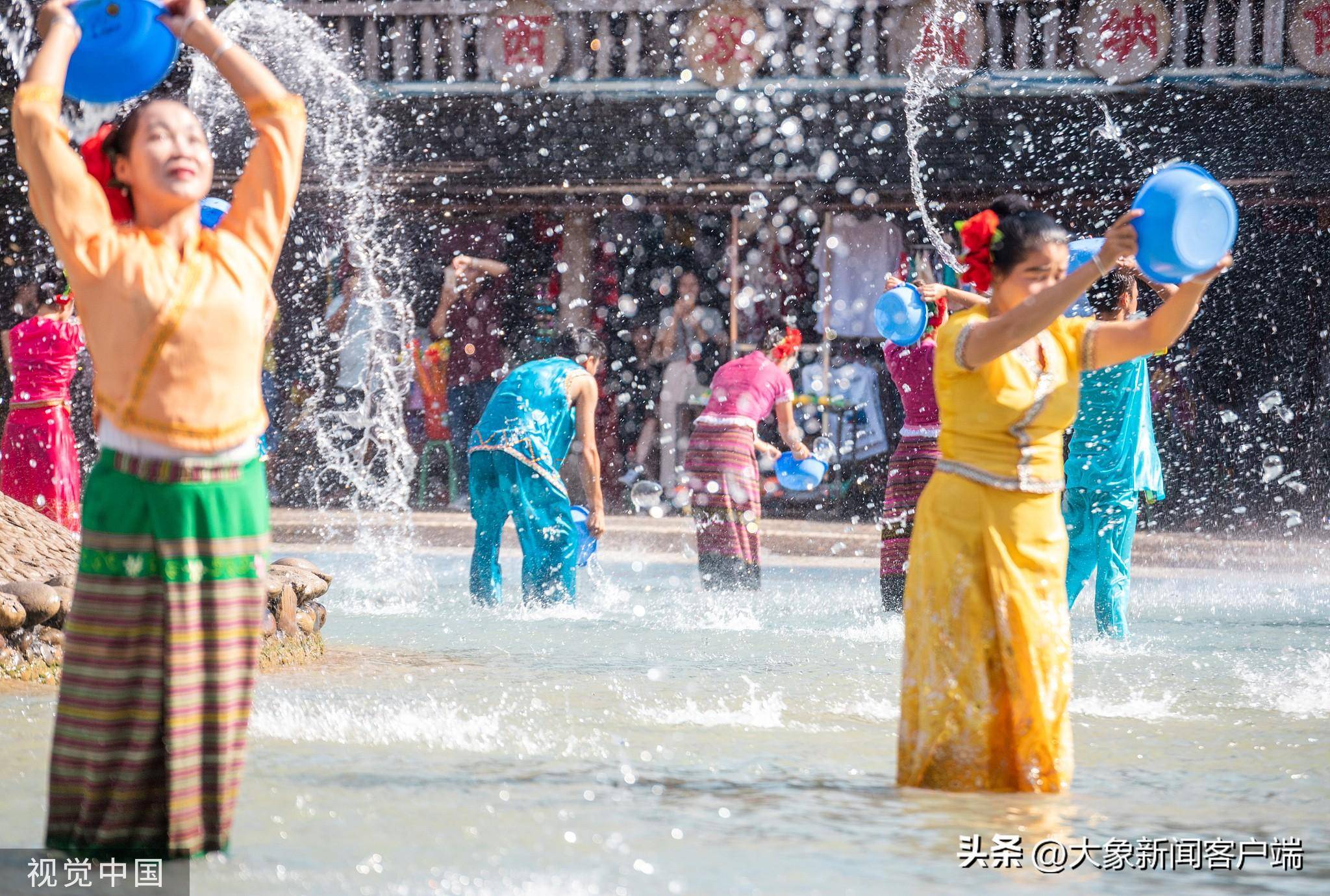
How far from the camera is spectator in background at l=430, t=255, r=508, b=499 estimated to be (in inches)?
575

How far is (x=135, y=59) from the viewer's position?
142 inches

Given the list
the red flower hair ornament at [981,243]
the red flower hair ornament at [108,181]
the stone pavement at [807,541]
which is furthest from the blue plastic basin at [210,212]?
the stone pavement at [807,541]

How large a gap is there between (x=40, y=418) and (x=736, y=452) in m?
3.50

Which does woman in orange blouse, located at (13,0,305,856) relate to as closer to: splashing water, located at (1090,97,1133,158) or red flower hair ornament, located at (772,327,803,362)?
red flower hair ornament, located at (772,327,803,362)

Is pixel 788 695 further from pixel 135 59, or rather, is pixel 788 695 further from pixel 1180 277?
A: pixel 135 59

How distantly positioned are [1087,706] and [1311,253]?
373 inches

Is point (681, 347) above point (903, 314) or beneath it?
beneath

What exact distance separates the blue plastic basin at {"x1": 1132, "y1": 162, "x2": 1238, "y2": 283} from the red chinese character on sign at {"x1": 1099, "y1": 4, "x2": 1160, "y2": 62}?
10.5 m

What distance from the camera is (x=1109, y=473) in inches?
284

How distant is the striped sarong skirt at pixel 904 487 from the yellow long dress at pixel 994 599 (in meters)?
3.91

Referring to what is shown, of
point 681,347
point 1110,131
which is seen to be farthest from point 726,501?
point 1110,131

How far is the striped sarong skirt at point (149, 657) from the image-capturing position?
3.29m

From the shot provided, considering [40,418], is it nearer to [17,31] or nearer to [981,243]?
[981,243]

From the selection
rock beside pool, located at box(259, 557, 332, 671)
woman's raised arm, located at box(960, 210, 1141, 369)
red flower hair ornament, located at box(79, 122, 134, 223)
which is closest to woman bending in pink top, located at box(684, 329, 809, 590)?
rock beside pool, located at box(259, 557, 332, 671)
